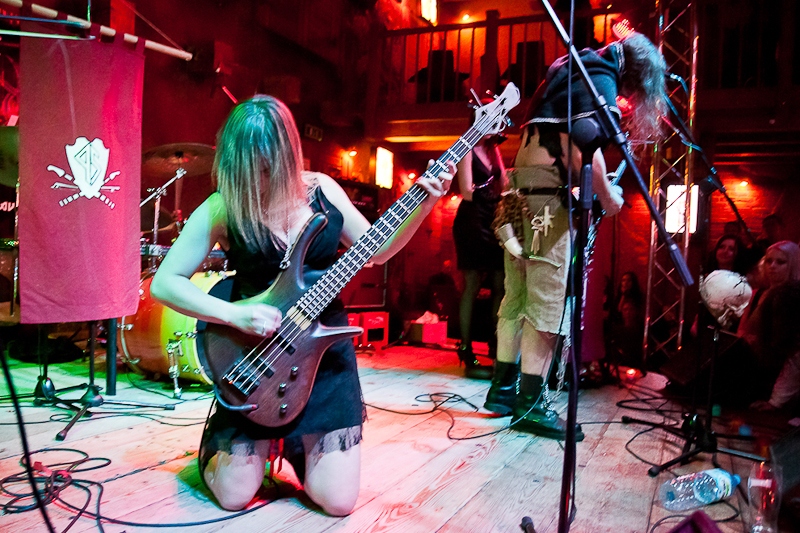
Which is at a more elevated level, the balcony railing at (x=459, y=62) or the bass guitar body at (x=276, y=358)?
the balcony railing at (x=459, y=62)

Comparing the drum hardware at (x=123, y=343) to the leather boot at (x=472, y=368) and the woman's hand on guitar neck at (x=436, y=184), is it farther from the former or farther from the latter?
the woman's hand on guitar neck at (x=436, y=184)

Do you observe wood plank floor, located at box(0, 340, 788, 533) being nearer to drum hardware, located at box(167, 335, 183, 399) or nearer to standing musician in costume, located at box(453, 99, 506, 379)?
drum hardware, located at box(167, 335, 183, 399)

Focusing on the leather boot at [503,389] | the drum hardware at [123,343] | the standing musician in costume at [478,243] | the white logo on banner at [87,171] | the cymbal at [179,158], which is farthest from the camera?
the standing musician in costume at [478,243]

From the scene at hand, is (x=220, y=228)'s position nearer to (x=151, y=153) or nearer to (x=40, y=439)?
(x=40, y=439)

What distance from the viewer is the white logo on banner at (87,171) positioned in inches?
104

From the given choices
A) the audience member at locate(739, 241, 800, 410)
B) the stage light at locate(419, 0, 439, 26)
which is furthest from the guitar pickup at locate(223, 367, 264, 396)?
the stage light at locate(419, 0, 439, 26)

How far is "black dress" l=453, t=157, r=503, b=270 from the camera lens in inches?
170

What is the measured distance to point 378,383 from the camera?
13.2ft

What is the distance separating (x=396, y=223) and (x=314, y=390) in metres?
0.62

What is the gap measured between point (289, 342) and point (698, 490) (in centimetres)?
169

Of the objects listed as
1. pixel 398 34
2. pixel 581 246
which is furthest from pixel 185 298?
pixel 398 34

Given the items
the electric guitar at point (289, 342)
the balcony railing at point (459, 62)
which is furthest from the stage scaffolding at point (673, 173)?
the electric guitar at point (289, 342)

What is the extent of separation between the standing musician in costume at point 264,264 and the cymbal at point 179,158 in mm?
1842

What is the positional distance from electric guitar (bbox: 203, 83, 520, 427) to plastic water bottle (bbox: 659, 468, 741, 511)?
139 cm
